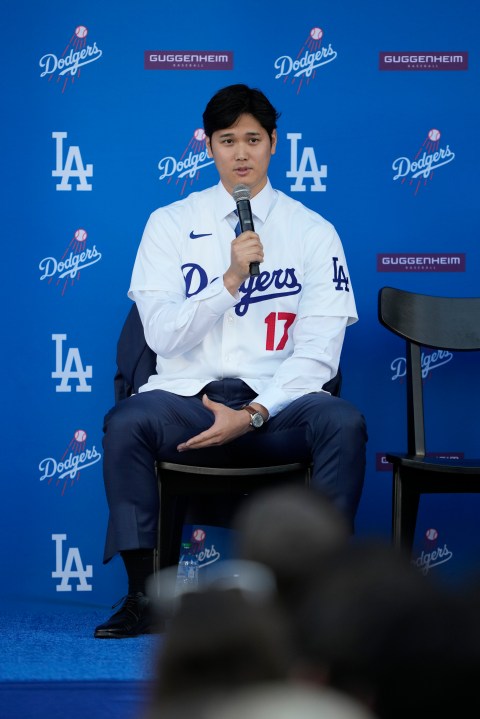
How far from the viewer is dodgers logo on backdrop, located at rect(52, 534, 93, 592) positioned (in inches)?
112

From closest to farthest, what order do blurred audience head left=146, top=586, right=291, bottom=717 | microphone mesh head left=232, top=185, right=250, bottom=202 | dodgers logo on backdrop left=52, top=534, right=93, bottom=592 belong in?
blurred audience head left=146, top=586, right=291, bottom=717 → microphone mesh head left=232, top=185, right=250, bottom=202 → dodgers logo on backdrop left=52, top=534, right=93, bottom=592

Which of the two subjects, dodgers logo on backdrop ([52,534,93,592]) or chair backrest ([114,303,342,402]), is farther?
dodgers logo on backdrop ([52,534,93,592])

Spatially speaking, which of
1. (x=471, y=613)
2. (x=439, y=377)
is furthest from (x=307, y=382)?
(x=471, y=613)

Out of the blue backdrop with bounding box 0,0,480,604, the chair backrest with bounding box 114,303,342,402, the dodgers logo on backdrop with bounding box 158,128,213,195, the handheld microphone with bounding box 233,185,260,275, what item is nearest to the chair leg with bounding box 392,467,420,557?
the chair backrest with bounding box 114,303,342,402

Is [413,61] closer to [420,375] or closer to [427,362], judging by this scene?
[427,362]

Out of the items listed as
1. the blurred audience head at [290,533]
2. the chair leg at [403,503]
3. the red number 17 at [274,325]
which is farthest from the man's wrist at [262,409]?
the blurred audience head at [290,533]

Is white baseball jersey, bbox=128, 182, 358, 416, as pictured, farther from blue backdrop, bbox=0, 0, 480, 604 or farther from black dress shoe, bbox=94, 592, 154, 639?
black dress shoe, bbox=94, 592, 154, 639

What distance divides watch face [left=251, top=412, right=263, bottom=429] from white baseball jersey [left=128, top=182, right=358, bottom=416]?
9 centimetres

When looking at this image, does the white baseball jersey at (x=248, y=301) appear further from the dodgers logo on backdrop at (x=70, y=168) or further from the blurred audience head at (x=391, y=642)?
the blurred audience head at (x=391, y=642)

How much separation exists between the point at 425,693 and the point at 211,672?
0.08m

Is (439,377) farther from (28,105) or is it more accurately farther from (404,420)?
(28,105)

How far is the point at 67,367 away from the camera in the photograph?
289 centimetres

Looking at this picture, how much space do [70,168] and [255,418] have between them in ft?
3.70

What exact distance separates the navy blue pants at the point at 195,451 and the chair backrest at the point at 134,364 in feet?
0.67
